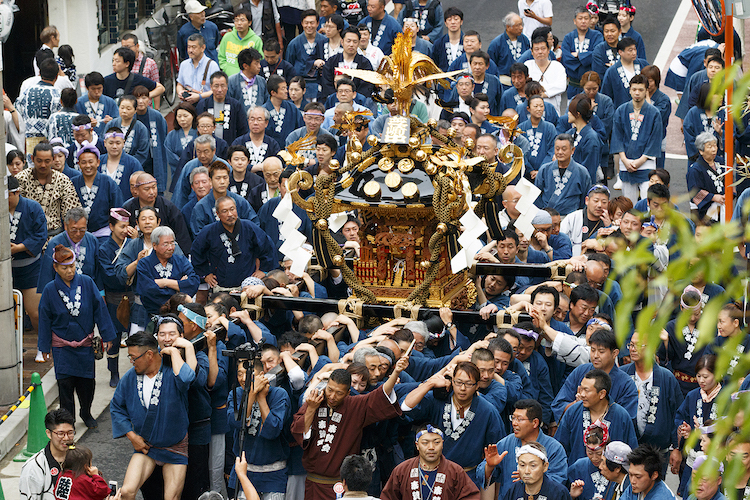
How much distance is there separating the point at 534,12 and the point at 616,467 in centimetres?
1117

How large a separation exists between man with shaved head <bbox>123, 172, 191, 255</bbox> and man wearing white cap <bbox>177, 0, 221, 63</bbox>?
234 inches

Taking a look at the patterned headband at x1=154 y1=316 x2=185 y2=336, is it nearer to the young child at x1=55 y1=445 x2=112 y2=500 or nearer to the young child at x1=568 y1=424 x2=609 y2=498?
the young child at x1=55 y1=445 x2=112 y2=500

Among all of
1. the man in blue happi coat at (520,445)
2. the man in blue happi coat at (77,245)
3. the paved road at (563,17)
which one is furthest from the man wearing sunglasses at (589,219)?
the paved road at (563,17)

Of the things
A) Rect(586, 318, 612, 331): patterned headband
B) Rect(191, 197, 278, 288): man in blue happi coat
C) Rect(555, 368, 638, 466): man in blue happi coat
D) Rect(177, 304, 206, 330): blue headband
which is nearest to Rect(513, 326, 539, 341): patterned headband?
Rect(586, 318, 612, 331): patterned headband

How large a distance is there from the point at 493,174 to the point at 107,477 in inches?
167

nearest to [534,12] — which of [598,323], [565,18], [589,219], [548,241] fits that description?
[565,18]

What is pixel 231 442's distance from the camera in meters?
9.15

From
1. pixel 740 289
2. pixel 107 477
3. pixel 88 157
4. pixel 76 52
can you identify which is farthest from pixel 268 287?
pixel 76 52

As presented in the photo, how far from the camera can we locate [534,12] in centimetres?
1725

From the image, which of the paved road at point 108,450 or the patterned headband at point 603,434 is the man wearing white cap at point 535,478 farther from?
the paved road at point 108,450

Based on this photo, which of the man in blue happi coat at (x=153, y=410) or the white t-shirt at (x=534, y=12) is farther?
the white t-shirt at (x=534, y=12)

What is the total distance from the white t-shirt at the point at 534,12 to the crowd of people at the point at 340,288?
0.21 feet

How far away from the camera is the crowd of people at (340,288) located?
7789mm

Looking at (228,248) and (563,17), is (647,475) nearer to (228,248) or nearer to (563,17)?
(228,248)
